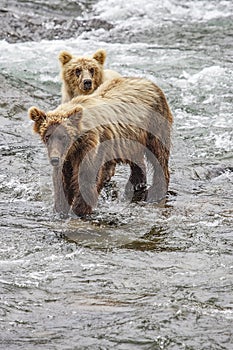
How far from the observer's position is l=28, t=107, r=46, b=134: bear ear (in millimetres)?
6957

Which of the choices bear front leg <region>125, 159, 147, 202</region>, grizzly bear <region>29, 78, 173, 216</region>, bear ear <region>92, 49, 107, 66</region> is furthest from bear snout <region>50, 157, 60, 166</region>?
bear ear <region>92, 49, 107, 66</region>

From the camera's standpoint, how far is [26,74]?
498 inches

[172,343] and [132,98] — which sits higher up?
[132,98]

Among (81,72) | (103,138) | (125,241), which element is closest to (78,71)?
(81,72)

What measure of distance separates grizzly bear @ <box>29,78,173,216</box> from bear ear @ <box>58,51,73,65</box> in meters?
1.72

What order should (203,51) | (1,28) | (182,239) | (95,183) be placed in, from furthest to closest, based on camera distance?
(1,28), (203,51), (95,183), (182,239)

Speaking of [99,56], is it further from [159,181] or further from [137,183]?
[159,181]

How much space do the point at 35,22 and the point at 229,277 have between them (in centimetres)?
1108

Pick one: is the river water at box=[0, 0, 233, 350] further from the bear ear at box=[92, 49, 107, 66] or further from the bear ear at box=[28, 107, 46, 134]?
the bear ear at box=[92, 49, 107, 66]

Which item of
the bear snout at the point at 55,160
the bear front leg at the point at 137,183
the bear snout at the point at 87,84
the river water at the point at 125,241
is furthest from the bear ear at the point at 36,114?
the bear snout at the point at 87,84

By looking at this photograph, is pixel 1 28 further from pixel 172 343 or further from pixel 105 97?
pixel 172 343

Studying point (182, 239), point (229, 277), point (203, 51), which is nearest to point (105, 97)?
point (182, 239)

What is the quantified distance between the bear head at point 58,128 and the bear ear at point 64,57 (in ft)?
9.07

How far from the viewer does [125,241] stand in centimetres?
686
